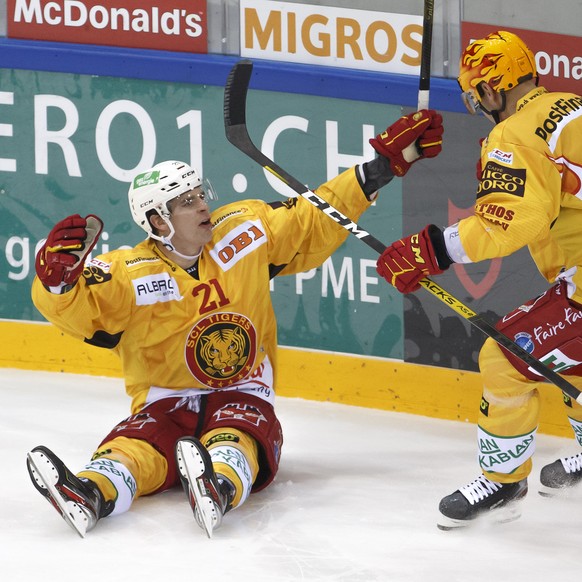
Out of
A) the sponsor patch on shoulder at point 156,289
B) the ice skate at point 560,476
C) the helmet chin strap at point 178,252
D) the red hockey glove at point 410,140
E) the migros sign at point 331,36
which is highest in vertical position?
the migros sign at point 331,36

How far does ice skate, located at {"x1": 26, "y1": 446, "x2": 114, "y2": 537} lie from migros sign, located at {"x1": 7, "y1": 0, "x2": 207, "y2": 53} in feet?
7.20

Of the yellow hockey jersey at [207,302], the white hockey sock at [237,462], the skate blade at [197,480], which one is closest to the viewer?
the skate blade at [197,480]

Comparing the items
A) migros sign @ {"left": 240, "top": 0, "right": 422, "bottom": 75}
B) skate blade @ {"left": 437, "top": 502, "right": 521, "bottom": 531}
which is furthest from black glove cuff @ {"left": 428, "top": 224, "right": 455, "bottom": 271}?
migros sign @ {"left": 240, "top": 0, "right": 422, "bottom": 75}

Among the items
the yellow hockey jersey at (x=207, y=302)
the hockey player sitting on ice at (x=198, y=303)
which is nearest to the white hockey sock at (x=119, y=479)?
the hockey player sitting on ice at (x=198, y=303)

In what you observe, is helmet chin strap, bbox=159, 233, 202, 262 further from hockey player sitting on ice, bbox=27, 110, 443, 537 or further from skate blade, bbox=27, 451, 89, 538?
skate blade, bbox=27, 451, 89, 538

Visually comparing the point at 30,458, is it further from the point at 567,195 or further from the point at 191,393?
the point at 567,195

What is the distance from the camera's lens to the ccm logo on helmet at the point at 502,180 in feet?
10.6

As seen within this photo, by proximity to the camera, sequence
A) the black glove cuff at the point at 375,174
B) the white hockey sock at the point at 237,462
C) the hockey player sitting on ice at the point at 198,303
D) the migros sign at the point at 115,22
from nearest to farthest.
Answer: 1. the white hockey sock at the point at 237,462
2. the hockey player sitting on ice at the point at 198,303
3. the black glove cuff at the point at 375,174
4. the migros sign at the point at 115,22

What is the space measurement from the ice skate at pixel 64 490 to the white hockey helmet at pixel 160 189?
83 centimetres

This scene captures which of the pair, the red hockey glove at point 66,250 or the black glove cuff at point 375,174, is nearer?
the red hockey glove at point 66,250

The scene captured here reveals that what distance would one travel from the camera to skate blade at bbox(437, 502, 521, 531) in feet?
11.5

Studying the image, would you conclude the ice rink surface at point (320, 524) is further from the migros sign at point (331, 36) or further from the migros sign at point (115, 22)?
the migros sign at point (115, 22)

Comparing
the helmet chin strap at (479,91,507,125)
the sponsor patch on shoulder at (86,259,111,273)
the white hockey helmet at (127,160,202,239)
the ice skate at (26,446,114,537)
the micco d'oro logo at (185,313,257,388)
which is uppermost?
the helmet chin strap at (479,91,507,125)

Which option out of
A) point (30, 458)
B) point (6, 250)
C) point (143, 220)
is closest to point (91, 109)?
point (6, 250)
